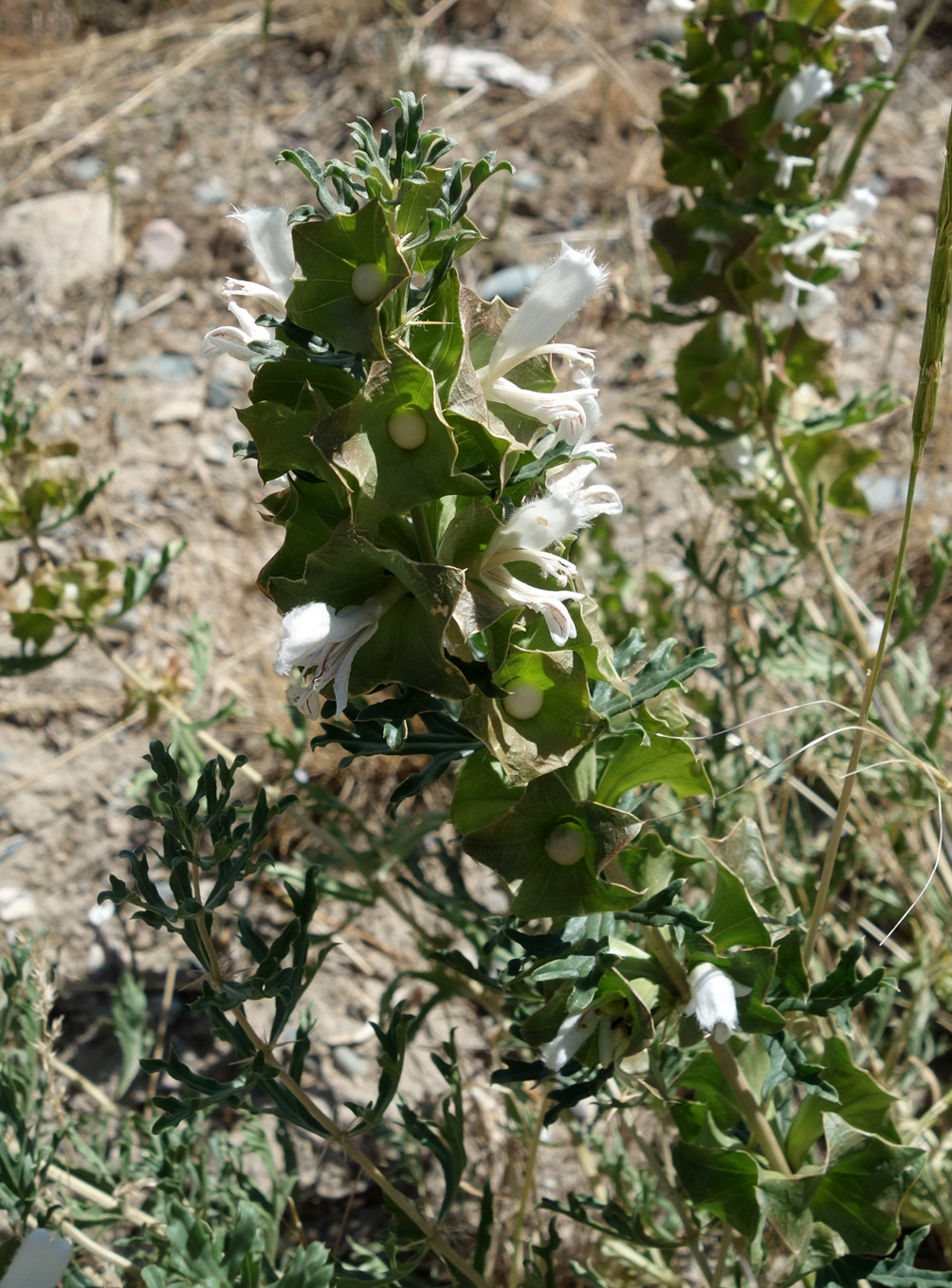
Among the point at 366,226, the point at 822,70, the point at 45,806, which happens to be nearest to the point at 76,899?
the point at 45,806

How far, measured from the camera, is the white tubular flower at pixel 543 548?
981 mm

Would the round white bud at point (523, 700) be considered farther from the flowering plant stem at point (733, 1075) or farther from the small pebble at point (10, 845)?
the small pebble at point (10, 845)

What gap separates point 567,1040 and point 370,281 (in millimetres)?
817

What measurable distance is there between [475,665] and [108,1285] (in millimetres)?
1217

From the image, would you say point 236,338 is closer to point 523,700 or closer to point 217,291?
point 523,700

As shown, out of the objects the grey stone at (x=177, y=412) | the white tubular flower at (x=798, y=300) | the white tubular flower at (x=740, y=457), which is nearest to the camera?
the white tubular flower at (x=798, y=300)

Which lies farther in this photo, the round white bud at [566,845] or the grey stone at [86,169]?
the grey stone at [86,169]

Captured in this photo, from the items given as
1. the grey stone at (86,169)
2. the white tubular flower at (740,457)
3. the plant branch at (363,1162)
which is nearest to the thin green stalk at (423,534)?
the plant branch at (363,1162)

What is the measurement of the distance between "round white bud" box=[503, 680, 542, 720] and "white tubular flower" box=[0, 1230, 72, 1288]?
0.88m

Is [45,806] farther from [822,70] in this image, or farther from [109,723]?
[822,70]

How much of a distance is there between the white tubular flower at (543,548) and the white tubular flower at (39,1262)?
3.20ft

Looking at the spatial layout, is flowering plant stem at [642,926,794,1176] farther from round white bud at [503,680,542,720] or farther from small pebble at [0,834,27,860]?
small pebble at [0,834,27,860]

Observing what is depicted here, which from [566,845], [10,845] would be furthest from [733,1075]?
[10,845]

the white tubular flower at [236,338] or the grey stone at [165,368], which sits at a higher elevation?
the white tubular flower at [236,338]
